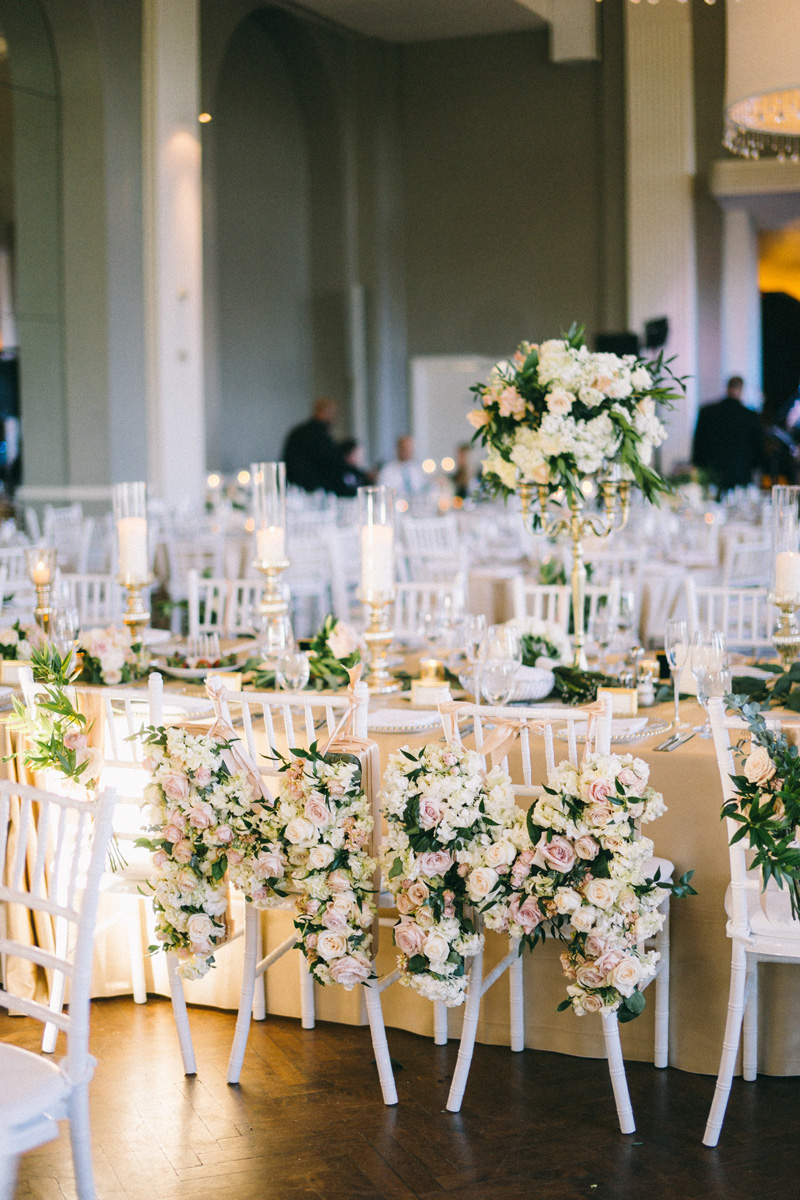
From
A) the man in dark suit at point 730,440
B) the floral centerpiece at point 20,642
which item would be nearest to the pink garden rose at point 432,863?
the floral centerpiece at point 20,642

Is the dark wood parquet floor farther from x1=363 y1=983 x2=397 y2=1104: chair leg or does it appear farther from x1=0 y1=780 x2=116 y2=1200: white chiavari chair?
x1=0 y1=780 x2=116 y2=1200: white chiavari chair

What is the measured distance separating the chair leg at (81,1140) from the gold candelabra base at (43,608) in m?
2.13

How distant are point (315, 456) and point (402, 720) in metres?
8.18

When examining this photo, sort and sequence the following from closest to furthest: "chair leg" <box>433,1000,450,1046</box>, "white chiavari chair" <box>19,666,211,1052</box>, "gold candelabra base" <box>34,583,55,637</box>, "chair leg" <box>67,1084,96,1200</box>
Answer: "chair leg" <box>67,1084,96,1200</box> < "white chiavari chair" <box>19,666,211,1052</box> < "chair leg" <box>433,1000,450,1046</box> < "gold candelabra base" <box>34,583,55,637</box>

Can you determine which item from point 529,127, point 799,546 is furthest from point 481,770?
point 529,127

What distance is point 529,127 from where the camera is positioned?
14.7 m

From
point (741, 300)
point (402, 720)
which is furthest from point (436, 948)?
point (741, 300)

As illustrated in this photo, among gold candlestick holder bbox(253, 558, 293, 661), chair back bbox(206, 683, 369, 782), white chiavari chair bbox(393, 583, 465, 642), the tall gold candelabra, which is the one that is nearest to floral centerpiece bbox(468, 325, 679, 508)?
the tall gold candelabra

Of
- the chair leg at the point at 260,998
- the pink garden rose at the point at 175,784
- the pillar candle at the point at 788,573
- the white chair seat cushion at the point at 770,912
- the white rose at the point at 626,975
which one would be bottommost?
the chair leg at the point at 260,998

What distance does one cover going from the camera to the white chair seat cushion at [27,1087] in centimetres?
210

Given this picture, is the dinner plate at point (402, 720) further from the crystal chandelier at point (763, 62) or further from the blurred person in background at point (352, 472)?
the blurred person in background at point (352, 472)

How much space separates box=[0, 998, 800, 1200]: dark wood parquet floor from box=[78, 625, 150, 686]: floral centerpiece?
1.19m

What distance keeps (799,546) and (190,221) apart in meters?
8.09

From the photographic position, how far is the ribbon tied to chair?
3.07 metres
